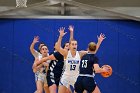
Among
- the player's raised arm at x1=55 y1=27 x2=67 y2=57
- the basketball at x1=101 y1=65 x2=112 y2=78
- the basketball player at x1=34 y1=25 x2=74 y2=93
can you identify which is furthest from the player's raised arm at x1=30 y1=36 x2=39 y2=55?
the basketball at x1=101 y1=65 x2=112 y2=78

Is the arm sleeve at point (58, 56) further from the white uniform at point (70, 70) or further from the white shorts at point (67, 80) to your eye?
the white shorts at point (67, 80)

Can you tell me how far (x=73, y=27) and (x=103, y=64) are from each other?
3.24ft

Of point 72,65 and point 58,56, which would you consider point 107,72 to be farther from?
point 58,56

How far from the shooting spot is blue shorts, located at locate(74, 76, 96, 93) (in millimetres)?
5730

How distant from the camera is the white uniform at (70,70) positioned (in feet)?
A: 19.5

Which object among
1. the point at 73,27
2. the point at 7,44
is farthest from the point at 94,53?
the point at 7,44

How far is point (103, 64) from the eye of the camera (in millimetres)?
6109

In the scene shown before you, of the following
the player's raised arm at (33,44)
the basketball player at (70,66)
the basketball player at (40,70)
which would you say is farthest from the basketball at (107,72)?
the player's raised arm at (33,44)

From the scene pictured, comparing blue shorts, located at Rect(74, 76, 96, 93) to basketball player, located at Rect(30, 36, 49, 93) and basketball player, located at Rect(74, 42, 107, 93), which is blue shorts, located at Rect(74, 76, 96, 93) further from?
basketball player, located at Rect(30, 36, 49, 93)

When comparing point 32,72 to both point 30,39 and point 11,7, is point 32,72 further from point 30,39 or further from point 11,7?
point 11,7

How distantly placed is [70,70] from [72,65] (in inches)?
4.3

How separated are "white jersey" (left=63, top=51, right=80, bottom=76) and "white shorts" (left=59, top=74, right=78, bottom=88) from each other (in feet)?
0.21

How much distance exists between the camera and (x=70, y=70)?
5.98 m

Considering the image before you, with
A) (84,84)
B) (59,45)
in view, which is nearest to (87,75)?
(84,84)
